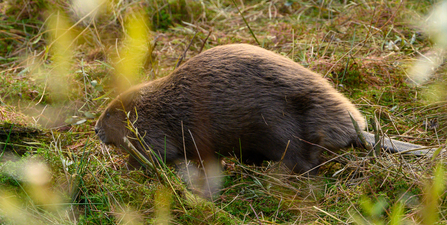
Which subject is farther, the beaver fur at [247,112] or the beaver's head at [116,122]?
the beaver's head at [116,122]

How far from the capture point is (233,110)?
255 centimetres

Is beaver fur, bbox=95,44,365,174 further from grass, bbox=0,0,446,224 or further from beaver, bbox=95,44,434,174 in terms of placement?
grass, bbox=0,0,446,224

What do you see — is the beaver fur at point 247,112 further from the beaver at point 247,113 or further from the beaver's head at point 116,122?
the beaver's head at point 116,122

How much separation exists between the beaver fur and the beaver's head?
13 centimetres

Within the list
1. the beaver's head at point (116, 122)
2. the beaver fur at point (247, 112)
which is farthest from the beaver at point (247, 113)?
the beaver's head at point (116, 122)

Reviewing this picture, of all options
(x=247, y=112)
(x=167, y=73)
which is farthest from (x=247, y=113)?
(x=167, y=73)

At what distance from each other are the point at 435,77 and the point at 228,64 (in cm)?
211

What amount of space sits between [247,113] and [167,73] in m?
1.57

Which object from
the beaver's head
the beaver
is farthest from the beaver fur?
the beaver's head

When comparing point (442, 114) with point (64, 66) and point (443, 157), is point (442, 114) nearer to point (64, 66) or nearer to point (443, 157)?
point (443, 157)

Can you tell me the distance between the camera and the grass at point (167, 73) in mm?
2139

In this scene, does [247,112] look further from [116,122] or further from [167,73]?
[167,73]

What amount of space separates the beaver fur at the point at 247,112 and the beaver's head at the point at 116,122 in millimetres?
129

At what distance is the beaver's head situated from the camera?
2.93 metres
